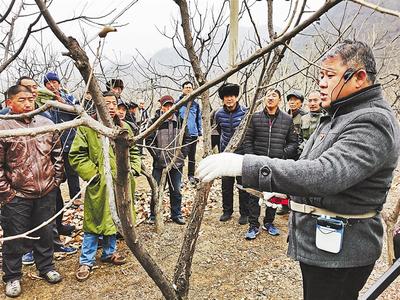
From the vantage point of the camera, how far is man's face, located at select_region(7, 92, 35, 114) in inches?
115

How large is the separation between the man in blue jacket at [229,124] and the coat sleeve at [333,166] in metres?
2.97

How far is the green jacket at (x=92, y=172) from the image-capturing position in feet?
10.6

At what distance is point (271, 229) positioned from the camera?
447 cm

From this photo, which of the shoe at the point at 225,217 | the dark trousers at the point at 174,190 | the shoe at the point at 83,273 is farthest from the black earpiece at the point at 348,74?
the shoe at the point at 225,217

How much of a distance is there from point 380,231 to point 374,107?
0.62 meters

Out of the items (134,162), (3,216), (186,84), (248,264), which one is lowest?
(248,264)

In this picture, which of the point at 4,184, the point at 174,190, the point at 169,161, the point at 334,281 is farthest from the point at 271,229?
the point at 4,184

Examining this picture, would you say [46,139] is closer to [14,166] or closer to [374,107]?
[14,166]

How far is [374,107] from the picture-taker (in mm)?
1390

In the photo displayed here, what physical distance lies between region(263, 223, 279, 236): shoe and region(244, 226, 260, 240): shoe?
18cm

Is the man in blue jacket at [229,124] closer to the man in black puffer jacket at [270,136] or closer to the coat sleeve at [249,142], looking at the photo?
the coat sleeve at [249,142]

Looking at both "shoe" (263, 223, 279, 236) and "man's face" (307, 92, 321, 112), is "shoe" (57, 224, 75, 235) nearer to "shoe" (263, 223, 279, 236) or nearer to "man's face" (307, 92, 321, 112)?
"shoe" (263, 223, 279, 236)

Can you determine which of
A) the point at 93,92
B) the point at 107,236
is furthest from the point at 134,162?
the point at 93,92

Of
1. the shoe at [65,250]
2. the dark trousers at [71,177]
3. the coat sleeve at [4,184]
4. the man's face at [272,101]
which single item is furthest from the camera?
the dark trousers at [71,177]
